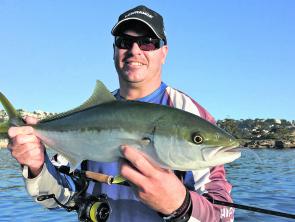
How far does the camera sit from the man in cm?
386

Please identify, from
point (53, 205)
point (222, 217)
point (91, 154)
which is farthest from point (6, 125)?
point (222, 217)

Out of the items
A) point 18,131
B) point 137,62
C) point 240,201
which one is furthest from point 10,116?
point 240,201

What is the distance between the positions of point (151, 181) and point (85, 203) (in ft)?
5.55

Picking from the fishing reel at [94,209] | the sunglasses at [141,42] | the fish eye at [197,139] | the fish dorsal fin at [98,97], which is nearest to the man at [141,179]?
the sunglasses at [141,42]

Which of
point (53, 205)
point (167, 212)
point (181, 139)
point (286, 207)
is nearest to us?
point (181, 139)

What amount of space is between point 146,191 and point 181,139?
0.50 m

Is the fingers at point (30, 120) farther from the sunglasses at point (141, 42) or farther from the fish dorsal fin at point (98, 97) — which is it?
the sunglasses at point (141, 42)

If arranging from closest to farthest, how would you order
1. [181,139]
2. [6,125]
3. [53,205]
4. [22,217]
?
1. [181,139]
2. [6,125]
3. [53,205]
4. [22,217]

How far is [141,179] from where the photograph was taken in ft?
12.0

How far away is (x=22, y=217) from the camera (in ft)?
56.4

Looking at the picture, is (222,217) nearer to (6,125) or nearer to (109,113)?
(109,113)

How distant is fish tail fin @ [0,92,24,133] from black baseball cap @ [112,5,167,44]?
4.85 feet

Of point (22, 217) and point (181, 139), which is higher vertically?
point (181, 139)

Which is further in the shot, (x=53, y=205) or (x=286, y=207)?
(x=286, y=207)
